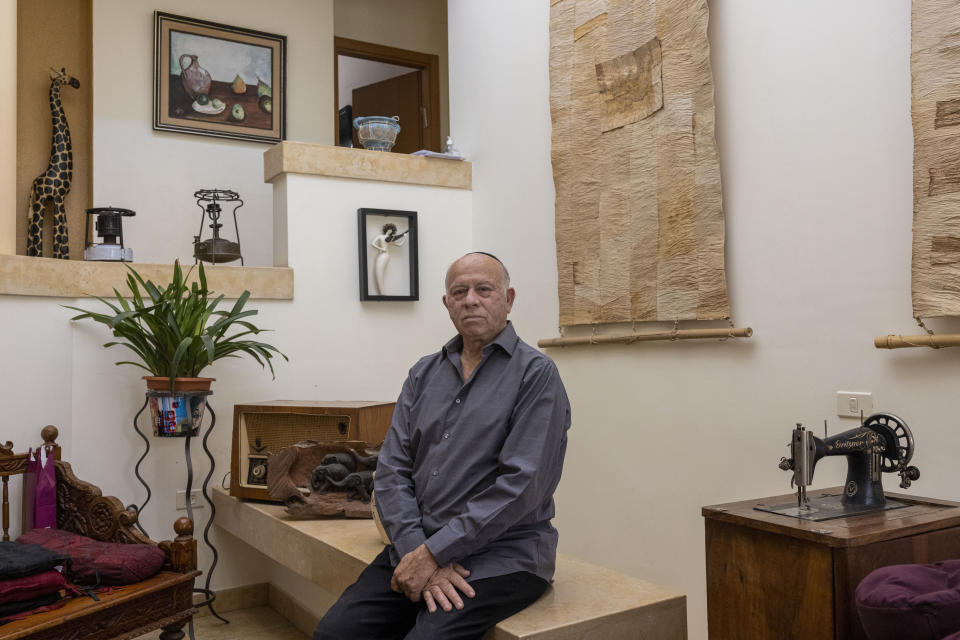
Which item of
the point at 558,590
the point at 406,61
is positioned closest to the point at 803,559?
the point at 558,590

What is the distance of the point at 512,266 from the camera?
4.04 metres

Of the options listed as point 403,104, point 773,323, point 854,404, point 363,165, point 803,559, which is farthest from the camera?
point 403,104

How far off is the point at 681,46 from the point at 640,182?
1.69 ft

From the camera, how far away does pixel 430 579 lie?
1.88 meters

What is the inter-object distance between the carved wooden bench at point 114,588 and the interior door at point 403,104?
11.4 feet

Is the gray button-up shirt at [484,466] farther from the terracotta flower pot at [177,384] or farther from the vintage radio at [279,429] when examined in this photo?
the terracotta flower pot at [177,384]

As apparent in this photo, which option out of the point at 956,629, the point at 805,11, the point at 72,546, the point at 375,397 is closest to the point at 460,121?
the point at 375,397

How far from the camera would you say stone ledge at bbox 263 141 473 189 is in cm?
393

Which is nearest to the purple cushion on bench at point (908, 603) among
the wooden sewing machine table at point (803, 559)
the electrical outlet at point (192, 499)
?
the wooden sewing machine table at point (803, 559)

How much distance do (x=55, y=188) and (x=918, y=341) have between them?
14.2 feet

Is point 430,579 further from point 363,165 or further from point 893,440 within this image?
point 363,165

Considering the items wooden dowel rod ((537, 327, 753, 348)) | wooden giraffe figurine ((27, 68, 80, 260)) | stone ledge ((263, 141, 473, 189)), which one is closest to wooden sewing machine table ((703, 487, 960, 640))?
wooden dowel rod ((537, 327, 753, 348))

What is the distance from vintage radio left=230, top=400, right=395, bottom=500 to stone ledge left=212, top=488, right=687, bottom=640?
1.05 ft

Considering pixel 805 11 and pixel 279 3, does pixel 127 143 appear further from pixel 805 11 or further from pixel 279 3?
pixel 805 11
